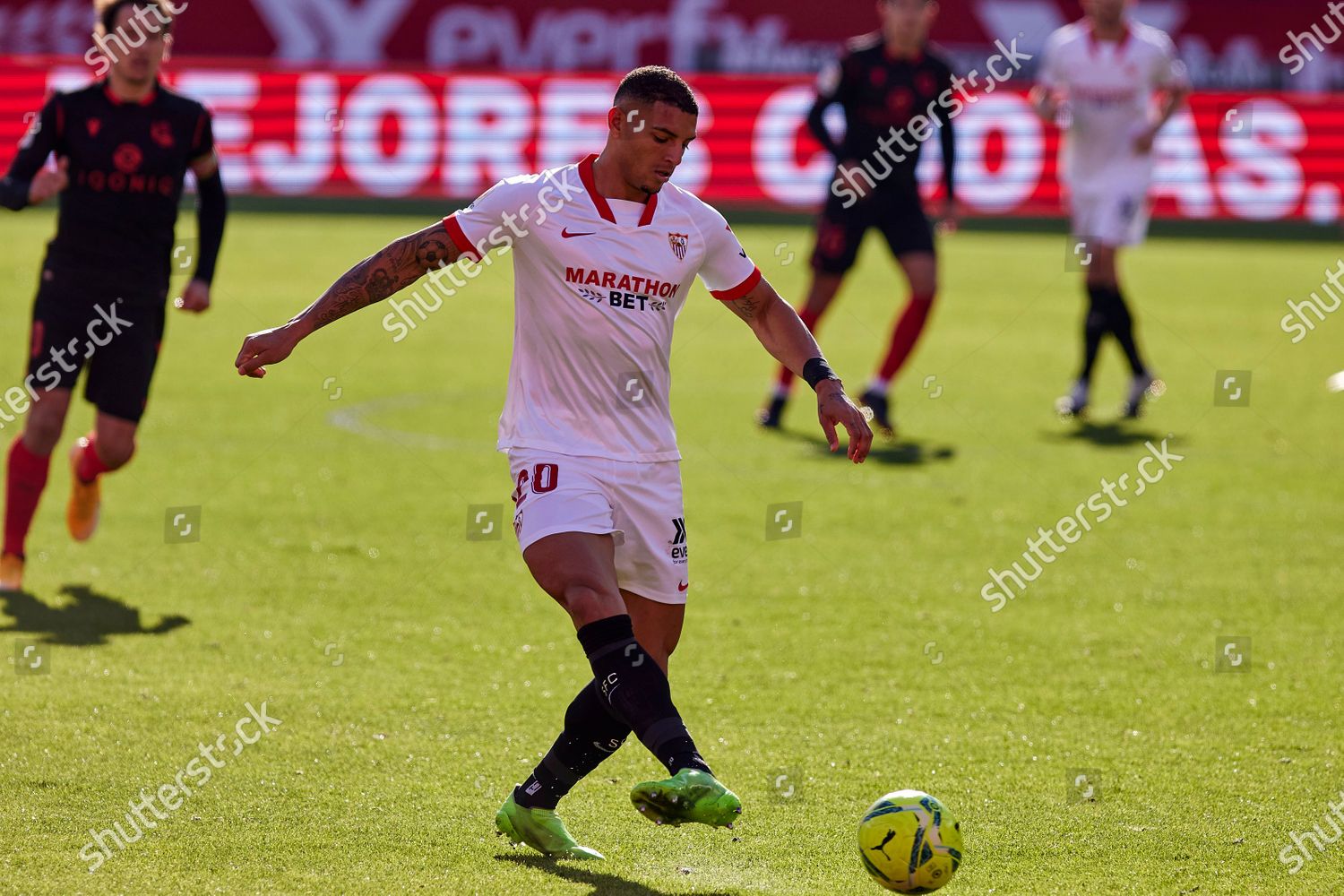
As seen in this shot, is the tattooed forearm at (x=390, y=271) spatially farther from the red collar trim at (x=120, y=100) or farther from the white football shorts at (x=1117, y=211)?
the white football shorts at (x=1117, y=211)

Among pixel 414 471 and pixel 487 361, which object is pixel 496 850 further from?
pixel 487 361

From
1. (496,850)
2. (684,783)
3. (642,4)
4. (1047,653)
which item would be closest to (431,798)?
(496,850)

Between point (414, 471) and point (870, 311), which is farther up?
point (870, 311)

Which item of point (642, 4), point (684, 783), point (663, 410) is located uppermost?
point (642, 4)

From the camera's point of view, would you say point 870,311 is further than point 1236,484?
Yes

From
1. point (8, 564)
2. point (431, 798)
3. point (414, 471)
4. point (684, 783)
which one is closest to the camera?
point (684, 783)

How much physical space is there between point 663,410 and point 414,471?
17.8ft

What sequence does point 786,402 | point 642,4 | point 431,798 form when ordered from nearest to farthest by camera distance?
point 431,798 < point 786,402 < point 642,4

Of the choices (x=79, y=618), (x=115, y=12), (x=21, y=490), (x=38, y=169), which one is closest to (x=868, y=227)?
(x=115, y=12)

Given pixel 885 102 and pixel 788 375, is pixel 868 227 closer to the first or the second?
pixel 885 102

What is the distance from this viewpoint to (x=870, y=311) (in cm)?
1678

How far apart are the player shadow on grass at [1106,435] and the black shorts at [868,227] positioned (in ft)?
5.23

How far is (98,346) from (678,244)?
11.4 feet

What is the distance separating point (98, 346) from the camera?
286 inches
